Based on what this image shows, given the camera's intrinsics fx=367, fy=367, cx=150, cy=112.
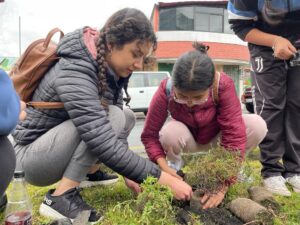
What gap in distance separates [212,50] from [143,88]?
44.0 ft

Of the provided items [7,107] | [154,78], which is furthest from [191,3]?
[7,107]

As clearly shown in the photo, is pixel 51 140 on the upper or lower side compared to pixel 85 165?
upper

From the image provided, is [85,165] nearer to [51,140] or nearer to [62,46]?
[51,140]

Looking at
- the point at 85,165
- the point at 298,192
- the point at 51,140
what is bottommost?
the point at 298,192

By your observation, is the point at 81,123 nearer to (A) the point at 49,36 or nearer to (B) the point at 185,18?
(A) the point at 49,36

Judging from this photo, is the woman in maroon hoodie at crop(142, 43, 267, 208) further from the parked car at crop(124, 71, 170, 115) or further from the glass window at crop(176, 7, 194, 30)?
the glass window at crop(176, 7, 194, 30)

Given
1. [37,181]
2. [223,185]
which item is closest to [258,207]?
[223,185]

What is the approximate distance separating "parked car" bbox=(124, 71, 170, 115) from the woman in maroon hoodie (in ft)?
32.4

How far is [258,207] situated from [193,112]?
890 millimetres

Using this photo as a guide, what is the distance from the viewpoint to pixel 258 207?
193cm

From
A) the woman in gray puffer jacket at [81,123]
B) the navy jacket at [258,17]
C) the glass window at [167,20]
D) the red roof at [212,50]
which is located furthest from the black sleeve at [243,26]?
the glass window at [167,20]

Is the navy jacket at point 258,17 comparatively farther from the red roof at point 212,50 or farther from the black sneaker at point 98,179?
the red roof at point 212,50

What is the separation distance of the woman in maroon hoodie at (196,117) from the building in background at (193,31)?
21014mm

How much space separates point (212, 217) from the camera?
1.97 meters
